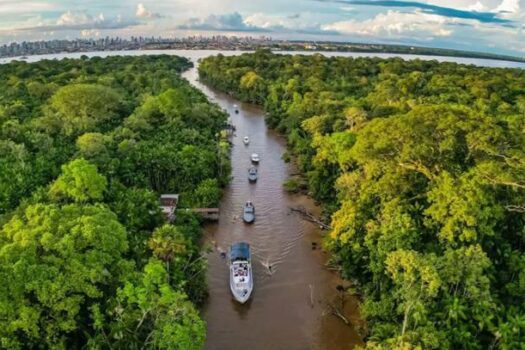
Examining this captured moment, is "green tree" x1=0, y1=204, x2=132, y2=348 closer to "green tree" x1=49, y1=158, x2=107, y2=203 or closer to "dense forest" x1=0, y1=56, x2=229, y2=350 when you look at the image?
"dense forest" x1=0, y1=56, x2=229, y2=350

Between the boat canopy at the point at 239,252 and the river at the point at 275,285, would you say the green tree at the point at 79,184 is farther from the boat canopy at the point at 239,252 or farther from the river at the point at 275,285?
the boat canopy at the point at 239,252

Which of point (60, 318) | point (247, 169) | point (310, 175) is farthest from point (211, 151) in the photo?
point (60, 318)

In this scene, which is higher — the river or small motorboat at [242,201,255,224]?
small motorboat at [242,201,255,224]

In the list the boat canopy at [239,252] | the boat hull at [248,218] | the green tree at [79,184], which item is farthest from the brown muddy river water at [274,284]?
the green tree at [79,184]

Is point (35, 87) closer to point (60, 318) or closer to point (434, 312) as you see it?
point (60, 318)

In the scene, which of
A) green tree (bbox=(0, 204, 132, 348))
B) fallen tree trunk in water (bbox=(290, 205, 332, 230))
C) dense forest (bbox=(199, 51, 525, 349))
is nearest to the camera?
green tree (bbox=(0, 204, 132, 348))

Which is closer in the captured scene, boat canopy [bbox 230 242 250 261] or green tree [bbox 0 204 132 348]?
green tree [bbox 0 204 132 348]

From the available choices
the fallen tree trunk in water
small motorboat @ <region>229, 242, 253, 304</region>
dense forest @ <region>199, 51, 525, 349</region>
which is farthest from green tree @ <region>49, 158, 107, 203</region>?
the fallen tree trunk in water

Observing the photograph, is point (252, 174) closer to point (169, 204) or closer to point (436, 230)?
point (169, 204)

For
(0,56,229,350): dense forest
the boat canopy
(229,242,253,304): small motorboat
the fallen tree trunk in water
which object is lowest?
the fallen tree trunk in water

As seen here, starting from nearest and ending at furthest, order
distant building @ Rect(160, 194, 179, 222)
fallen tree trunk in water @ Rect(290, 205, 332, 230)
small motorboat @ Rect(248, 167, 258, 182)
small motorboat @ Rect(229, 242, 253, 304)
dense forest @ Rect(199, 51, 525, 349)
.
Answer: dense forest @ Rect(199, 51, 525, 349), small motorboat @ Rect(229, 242, 253, 304), distant building @ Rect(160, 194, 179, 222), fallen tree trunk in water @ Rect(290, 205, 332, 230), small motorboat @ Rect(248, 167, 258, 182)
